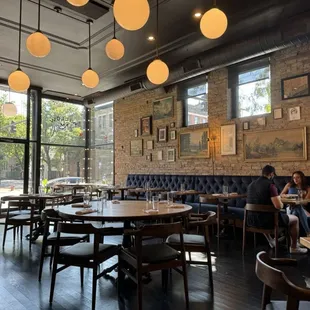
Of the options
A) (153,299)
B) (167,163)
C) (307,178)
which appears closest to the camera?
(153,299)

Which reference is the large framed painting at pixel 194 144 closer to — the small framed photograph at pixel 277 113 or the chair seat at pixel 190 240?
the small framed photograph at pixel 277 113

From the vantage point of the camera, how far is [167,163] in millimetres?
8195

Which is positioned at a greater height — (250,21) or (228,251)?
(250,21)

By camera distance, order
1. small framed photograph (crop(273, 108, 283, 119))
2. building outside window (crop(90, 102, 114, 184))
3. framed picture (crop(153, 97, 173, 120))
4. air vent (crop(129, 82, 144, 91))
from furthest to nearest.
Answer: building outside window (crop(90, 102, 114, 184)) → framed picture (crop(153, 97, 173, 120)) → air vent (crop(129, 82, 144, 91)) → small framed photograph (crop(273, 108, 283, 119))

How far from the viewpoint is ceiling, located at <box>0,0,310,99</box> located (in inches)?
181

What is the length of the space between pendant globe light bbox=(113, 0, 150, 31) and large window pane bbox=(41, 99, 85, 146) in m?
8.00

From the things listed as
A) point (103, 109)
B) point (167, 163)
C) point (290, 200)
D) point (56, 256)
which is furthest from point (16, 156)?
point (290, 200)

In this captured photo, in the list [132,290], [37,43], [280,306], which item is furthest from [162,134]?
[280,306]

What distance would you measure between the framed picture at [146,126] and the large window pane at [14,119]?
12.3ft

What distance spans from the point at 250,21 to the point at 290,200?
2921 mm

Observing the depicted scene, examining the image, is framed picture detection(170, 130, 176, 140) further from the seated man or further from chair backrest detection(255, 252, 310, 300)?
chair backrest detection(255, 252, 310, 300)

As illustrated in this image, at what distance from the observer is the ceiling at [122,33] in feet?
15.1

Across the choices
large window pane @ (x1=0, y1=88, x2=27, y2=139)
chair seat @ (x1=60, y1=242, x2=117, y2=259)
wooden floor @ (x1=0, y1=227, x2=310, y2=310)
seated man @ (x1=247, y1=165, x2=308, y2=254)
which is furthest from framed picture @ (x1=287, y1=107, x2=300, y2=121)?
large window pane @ (x1=0, y1=88, x2=27, y2=139)

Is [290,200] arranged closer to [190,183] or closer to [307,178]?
[307,178]
